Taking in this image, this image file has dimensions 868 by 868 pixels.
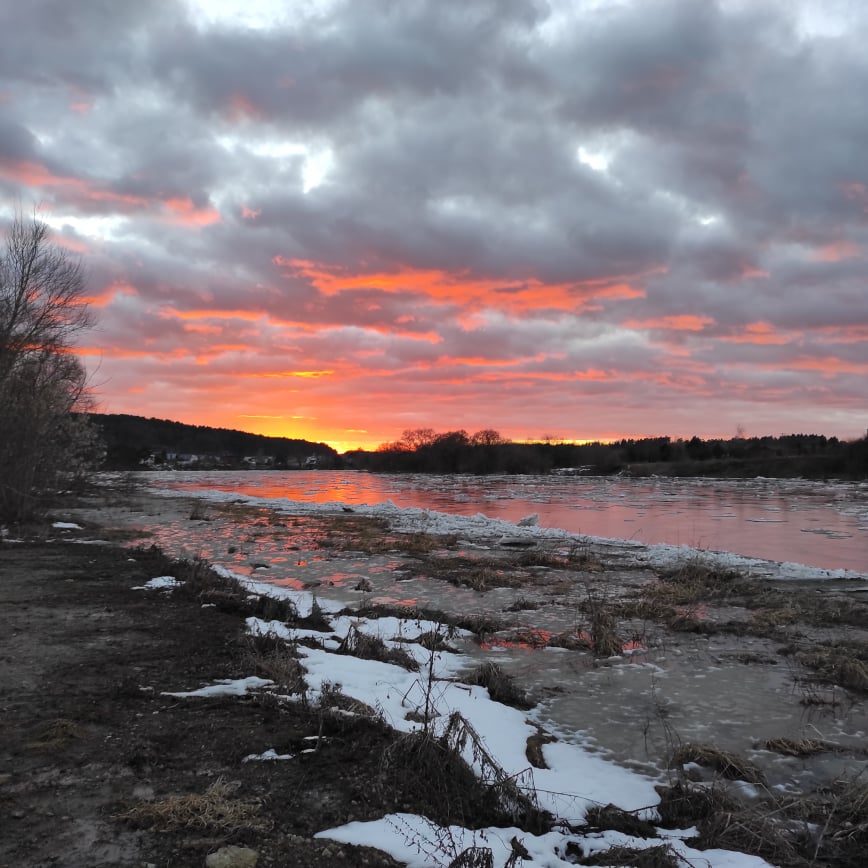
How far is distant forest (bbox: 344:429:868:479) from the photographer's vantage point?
85.5 m

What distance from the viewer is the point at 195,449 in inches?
6609

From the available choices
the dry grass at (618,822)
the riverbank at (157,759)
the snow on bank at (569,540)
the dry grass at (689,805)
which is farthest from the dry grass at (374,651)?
the snow on bank at (569,540)

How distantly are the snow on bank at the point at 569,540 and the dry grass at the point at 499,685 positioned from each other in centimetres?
990

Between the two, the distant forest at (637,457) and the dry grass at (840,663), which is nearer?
the dry grass at (840,663)

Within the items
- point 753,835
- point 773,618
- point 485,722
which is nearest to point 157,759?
point 485,722

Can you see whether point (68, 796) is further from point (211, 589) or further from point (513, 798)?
point (211, 589)

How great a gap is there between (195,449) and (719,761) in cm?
17620

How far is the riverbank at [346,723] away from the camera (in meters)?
3.71

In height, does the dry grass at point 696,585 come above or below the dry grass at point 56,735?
below

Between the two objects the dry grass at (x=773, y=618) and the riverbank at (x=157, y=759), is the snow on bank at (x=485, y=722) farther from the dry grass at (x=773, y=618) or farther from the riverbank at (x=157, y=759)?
the dry grass at (x=773, y=618)

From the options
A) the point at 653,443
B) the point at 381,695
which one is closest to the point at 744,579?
the point at 381,695

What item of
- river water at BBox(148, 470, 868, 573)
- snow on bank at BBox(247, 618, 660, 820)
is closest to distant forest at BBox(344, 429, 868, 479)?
river water at BBox(148, 470, 868, 573)

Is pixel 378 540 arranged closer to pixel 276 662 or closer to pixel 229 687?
pixel 276 662

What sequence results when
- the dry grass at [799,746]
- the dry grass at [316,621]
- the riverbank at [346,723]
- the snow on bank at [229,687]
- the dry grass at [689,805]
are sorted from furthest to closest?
the dry grass at [316,621]
the snow on bank at [229,687]
the dry grass at [799,746]
the dry grass at [689,805]
the riverbank at [346,723]
